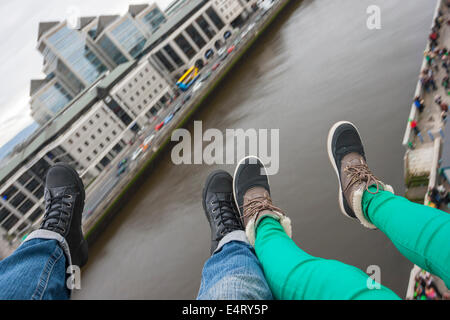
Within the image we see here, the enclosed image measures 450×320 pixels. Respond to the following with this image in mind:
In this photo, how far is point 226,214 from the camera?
2801 mm

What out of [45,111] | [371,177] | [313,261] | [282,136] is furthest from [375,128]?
[45,111]

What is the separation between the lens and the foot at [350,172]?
2211 mm

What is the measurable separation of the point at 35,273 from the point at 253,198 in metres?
1.98

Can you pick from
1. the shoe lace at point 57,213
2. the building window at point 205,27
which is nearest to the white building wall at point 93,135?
the building window at point 205,27

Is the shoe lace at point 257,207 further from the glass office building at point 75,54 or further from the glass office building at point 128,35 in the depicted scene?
the glass office building at point 75,54

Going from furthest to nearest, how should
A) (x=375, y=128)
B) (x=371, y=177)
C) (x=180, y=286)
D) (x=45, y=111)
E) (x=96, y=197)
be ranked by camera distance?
(x=45, y=111)
(x=96, y=197)
(x=375, y=128)
(x=180, y=286)
(x=371, y=177)

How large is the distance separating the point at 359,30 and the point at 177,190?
9.90 metres

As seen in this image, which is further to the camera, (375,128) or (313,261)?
(375,128)

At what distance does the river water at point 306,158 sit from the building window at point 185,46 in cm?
1107

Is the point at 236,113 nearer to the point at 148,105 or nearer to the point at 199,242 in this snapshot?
the point at 199,242

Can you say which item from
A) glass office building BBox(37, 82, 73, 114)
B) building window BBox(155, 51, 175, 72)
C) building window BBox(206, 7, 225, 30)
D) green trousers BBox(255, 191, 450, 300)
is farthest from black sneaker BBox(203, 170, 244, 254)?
glass office building BBox(37, 82, 73, 114)

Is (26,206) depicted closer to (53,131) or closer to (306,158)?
(53,131)

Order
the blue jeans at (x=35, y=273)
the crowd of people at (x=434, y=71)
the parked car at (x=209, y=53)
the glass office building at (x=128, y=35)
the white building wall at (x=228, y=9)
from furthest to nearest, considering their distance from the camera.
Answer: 1. the glass office building at (x=128, y=35)
2. the white building wall at (x=228, y=9)
3. the parked car at (x=209, y=53)
4. the crowd of people at (x=434, y=71)
5. the blue jeans at (x=35, y=273)

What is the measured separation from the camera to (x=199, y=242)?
643 cm
